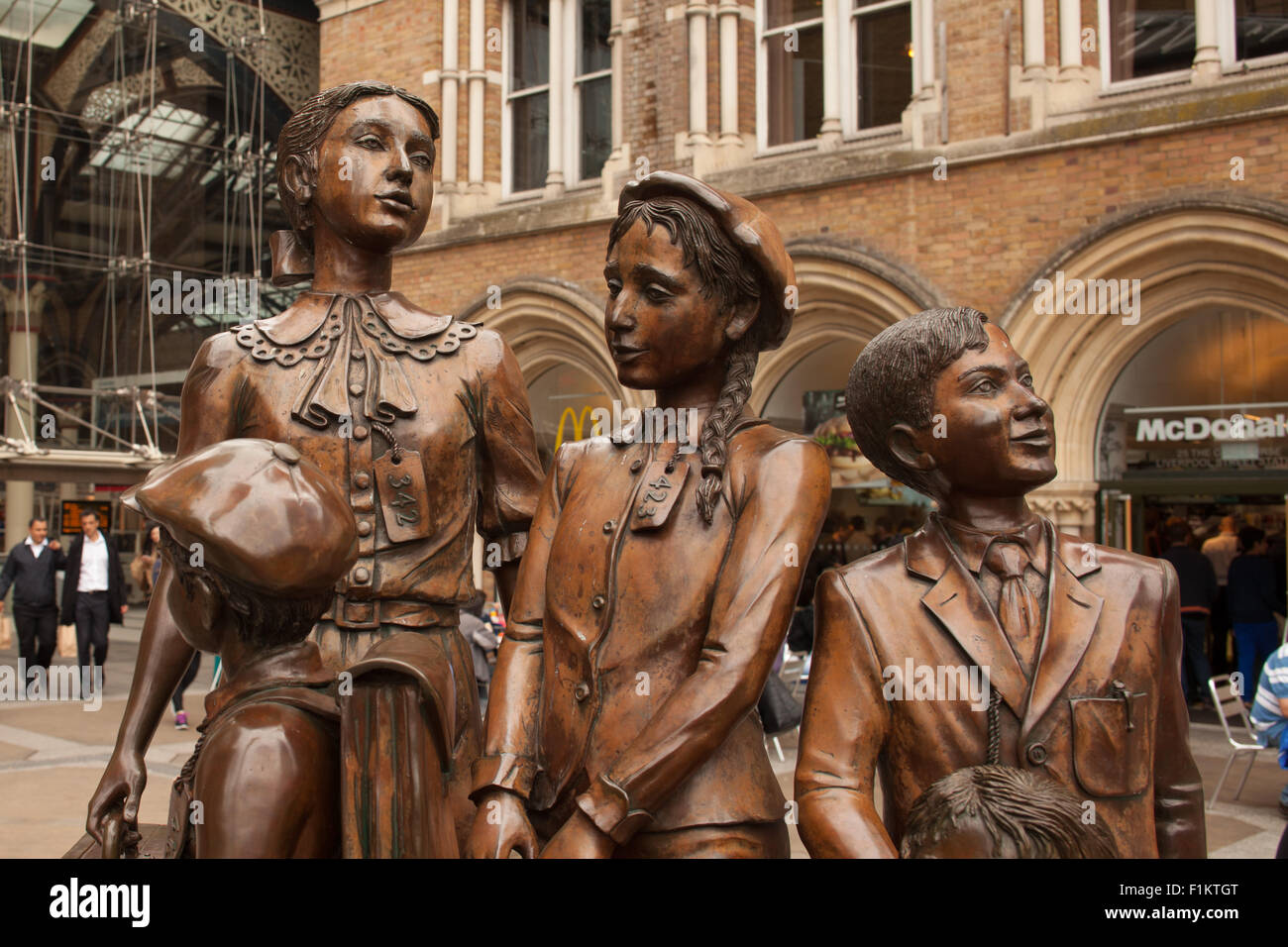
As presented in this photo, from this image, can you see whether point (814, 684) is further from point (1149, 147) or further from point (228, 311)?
point (228, 311)

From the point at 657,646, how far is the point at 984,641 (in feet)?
1.58

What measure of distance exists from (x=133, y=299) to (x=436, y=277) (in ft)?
19.6

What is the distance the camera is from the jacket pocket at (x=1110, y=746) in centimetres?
175

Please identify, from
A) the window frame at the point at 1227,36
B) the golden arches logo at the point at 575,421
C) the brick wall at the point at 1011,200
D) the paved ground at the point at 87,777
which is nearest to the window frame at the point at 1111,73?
the window frame at the point at 1227,36

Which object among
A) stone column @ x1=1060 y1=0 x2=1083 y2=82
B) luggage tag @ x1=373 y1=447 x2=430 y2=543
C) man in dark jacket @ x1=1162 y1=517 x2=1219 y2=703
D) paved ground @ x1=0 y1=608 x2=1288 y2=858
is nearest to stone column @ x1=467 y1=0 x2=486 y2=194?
paved ground @ x1=0 y1=608 x2=1288 y2=858

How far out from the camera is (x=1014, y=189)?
970 centimetres

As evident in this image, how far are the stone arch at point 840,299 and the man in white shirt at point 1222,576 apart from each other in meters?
2.98

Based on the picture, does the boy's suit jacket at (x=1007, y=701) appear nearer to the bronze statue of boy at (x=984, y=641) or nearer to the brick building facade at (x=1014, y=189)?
the bronze statue of boy at (x=984, y=641)

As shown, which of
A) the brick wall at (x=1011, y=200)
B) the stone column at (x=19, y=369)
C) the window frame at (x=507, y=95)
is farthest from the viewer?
the stone column at (x=19, y=369)

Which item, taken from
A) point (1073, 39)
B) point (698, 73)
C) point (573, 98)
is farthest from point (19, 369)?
point (1073, 39)

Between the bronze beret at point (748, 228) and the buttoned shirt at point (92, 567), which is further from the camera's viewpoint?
the buttoned shirt at point (92, 567)

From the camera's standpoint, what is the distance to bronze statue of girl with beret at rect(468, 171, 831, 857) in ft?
5.84

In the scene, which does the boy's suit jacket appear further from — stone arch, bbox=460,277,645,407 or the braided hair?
stone arch, bbox=460,277,645,407

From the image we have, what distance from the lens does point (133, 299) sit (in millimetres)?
17234
